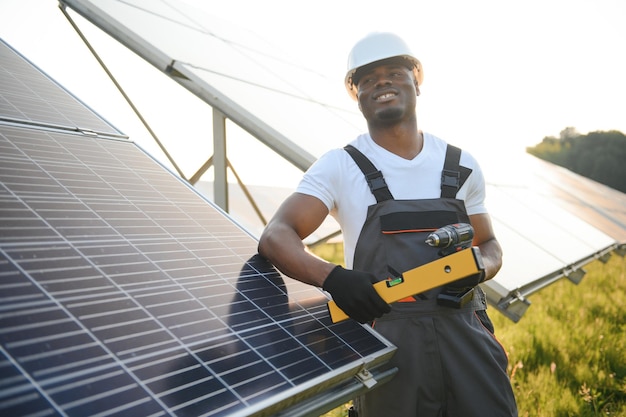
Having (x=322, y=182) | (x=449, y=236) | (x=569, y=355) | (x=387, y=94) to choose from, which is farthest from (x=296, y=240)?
(x=569, y=355)

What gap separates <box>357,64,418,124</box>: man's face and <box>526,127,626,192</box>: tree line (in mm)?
30364

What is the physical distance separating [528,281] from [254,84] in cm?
269

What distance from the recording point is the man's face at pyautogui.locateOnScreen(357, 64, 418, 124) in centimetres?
250

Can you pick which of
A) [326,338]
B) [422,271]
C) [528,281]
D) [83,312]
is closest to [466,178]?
[422,271]

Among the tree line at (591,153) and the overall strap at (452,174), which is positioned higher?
the tree line at (591,153)

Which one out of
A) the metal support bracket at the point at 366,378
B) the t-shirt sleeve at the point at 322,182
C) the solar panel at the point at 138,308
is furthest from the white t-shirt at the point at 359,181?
the metal support bracket at the point at 366,378

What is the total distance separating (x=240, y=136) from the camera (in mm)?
3713

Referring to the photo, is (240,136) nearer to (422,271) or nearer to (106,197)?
(106,197)

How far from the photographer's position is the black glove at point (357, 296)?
5.84 feet

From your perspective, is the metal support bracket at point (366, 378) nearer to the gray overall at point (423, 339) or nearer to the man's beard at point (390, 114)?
the gray overall at point (423, 339)

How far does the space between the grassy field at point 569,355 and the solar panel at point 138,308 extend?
240cm

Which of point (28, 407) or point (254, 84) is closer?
point (28, 407)

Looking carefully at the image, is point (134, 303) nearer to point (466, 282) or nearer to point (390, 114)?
point (466, 282)

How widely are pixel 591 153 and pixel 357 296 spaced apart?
40.1 meters
